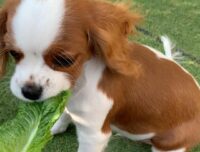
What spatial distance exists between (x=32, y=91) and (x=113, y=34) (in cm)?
33

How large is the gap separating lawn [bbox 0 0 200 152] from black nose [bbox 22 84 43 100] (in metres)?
0.87

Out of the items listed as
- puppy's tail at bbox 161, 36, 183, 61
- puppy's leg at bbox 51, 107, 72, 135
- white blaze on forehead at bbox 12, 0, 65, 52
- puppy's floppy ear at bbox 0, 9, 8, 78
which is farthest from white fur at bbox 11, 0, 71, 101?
puppy's tail at bbox 161, 36, 183, 61

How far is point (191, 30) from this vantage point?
3289 millimetres

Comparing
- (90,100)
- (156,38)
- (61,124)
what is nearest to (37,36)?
(90,100)

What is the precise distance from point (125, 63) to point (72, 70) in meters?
0.22

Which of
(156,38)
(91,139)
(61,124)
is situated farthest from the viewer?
(156,38)

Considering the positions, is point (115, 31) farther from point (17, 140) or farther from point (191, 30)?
point (191, 30)

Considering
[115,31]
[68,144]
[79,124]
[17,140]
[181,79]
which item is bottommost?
[68,144]

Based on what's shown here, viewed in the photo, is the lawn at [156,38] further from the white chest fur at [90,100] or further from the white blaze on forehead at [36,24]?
the white blaze on forehead at [36,24]

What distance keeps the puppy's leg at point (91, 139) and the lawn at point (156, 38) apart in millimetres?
386

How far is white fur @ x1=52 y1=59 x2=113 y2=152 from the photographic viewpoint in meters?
1.95

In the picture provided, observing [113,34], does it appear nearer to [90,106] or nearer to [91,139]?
[90,106]

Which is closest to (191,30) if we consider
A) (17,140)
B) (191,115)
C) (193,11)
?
(193,11)

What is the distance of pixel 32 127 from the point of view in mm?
1573
